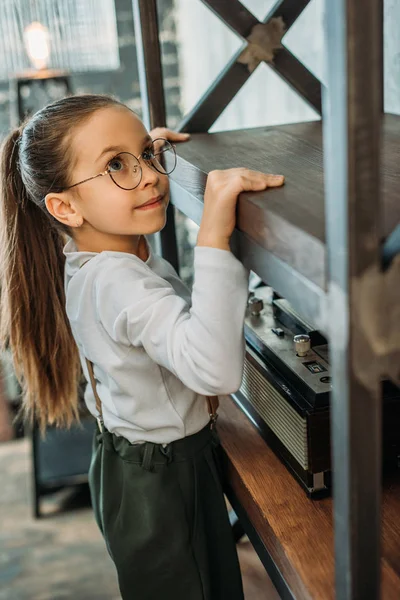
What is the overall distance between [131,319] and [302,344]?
0.89 feet

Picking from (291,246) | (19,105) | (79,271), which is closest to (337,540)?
(291,246)

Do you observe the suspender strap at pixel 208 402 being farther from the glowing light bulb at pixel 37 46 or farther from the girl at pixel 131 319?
the glowing light bulb at pixel 37 46

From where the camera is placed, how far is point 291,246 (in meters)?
0.64

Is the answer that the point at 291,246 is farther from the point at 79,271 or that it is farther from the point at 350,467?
the point at 79,271

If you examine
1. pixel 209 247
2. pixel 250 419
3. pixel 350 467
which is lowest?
pixel 250 419

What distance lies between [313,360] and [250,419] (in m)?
0.24

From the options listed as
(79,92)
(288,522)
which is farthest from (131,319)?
(79,92)

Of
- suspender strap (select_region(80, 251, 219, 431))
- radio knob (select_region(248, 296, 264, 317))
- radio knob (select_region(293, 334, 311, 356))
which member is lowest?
suspender strap (select_region(80, 251, 219, 431))

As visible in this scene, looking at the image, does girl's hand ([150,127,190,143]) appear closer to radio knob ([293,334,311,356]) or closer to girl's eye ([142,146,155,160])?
girl's eye ([142,146,155,160])

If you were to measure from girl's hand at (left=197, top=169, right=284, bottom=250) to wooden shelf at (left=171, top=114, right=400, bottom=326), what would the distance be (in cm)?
1

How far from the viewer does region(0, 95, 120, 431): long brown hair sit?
1.02 meters

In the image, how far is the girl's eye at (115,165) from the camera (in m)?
0.96

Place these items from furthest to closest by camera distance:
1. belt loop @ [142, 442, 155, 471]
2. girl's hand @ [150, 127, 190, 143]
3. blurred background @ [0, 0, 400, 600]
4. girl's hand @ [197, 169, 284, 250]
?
blurred background @ [0, 0, 400, 600]
girl's hand @ [150, 127, 190, 143]
belt loop @ [142, 442, 155, 471]
girl's hand @ [197, 169, 284, 250]

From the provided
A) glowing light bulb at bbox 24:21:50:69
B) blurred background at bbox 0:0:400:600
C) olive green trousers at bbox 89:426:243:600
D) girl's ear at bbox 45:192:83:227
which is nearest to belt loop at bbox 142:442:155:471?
olive green trousers at bbox 89:426:243:600
